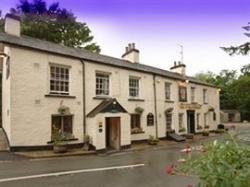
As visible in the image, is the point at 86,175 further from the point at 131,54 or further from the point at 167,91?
the point at 167,91

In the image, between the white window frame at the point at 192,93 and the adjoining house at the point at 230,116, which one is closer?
the white window frame at the point at 192,93

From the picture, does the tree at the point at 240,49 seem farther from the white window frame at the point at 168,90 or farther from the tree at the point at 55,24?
the tree at the point at 55,24

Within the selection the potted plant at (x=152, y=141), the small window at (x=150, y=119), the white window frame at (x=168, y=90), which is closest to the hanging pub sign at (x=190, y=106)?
the white window frame at (x=168, y=90)

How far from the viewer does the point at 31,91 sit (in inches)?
781

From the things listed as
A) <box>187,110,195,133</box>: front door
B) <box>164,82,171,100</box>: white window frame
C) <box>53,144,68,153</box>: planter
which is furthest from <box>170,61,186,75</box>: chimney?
<box>53,144,68,153</box>: planter

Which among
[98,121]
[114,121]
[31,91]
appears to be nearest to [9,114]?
[31,91]

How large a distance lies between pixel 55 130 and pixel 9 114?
288 cm

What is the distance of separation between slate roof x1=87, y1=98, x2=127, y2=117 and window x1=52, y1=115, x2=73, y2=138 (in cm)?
153

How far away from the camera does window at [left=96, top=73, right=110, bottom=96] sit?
81.2ft

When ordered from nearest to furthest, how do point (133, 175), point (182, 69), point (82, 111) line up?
1. point (133, 175)
2. point (82, 111)
3. point (182, 69)

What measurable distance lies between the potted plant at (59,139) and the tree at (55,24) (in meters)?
23.2

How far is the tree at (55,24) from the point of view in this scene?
4250 cm

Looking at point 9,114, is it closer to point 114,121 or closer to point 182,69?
point 114,121

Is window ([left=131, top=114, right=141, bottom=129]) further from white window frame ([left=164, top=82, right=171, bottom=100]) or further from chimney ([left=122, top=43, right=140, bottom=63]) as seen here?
chimney ([left=122, top=43, right=140, bottom=63])
